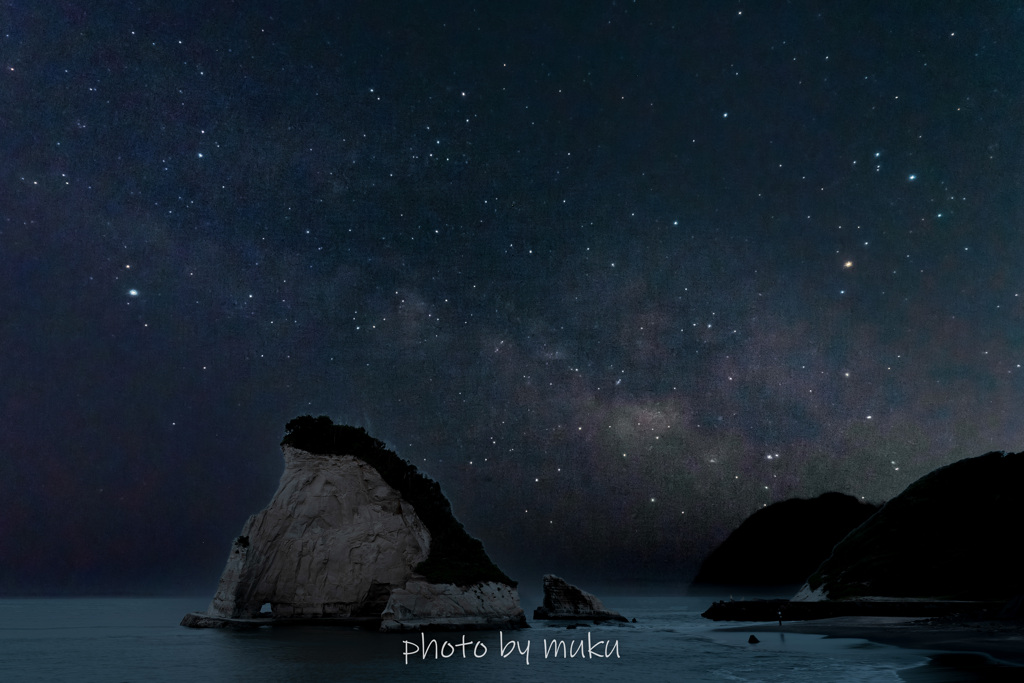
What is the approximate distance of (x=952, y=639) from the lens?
39594 mm

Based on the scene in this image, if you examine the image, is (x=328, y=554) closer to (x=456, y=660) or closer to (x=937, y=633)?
(x=456, y=660)

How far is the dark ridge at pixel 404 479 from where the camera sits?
60.2 m

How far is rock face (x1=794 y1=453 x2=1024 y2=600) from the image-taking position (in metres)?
79.0

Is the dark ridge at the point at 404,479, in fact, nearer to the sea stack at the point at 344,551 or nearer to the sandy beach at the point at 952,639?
the sea stack at the point at 344,551

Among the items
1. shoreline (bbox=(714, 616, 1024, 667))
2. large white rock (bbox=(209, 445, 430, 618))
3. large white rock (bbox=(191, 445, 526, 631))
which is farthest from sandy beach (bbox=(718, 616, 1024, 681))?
large white rock (bbox=(209, 445, 430, 618))

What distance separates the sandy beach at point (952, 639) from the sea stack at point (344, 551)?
26.6m

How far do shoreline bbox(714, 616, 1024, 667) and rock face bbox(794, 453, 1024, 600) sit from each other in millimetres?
20188

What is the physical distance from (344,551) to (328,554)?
1430 mm

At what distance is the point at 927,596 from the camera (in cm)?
7850

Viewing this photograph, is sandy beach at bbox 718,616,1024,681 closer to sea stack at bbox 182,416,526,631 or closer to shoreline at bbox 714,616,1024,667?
shoreline at bbox 714,616,1024,667

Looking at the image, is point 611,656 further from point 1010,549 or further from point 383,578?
point 1010,549

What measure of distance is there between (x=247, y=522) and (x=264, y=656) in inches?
1049

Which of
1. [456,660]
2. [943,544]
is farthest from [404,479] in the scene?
[943,544]

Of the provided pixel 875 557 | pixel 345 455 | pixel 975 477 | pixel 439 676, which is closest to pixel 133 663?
pixel 439 676
